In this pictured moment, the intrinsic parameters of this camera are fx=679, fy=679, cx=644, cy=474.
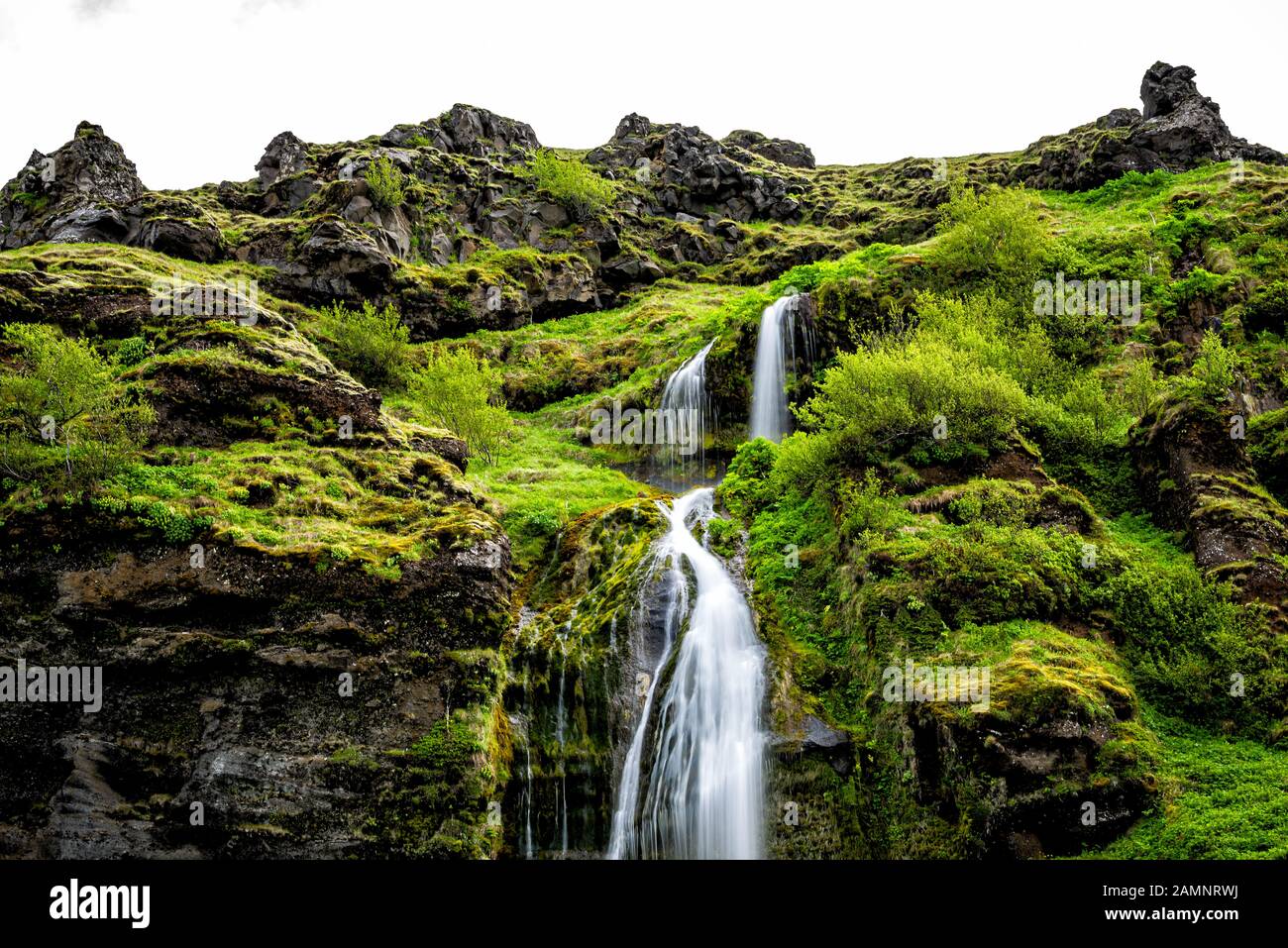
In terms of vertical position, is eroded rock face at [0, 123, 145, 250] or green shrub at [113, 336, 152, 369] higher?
eroded rock face at [0, 123, 145, 250]

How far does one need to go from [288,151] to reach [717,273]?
41.9 m

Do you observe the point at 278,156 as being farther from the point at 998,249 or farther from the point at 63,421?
the point at 998,249

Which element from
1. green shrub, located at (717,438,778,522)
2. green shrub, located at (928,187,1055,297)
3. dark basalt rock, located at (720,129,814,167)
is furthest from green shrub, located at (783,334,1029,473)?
dark basalt rock, located at (720,129,814,167)

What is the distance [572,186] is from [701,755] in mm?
57523

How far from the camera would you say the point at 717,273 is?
6397cm

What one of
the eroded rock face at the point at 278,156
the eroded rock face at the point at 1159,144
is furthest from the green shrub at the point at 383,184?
the eroded rock face at the point at 1159,144

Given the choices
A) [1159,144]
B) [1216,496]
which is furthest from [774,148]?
[1216,496]

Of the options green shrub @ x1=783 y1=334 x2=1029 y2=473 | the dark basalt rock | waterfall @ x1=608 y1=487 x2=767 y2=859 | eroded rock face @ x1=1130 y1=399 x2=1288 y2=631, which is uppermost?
the dark basalt rock

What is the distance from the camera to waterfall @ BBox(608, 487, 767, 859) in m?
15.4

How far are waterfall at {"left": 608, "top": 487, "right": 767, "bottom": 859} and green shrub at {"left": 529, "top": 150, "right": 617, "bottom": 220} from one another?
53.0 metres

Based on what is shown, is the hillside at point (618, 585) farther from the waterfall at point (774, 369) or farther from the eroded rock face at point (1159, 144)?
the eroded rock face at point (1159, 144)

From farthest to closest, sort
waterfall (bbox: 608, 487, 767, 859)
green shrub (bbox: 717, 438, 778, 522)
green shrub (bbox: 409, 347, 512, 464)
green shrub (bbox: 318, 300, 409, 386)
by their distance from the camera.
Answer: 1. green shrub (bbox: 318, 300, 409, 386)
2. green shrub (bbox: 409, 347, 512, 464)
3. green shrub (bbox: 717, 438, 778, 522)
4. waterfall (bbox: 608, 487, 767, 859)

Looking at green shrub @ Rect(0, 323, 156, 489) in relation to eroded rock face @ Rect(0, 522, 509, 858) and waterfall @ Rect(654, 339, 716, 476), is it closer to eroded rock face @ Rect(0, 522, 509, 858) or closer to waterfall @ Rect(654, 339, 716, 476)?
eroded rock face @ Rect(0, 522, 509, 858)
